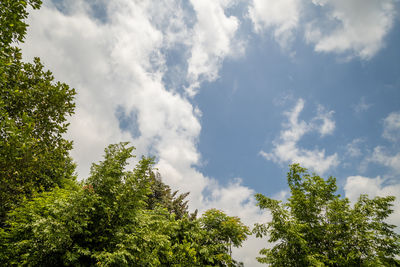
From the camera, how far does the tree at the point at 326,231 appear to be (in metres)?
9.09

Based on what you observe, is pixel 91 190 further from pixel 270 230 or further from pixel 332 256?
pixel 332 256

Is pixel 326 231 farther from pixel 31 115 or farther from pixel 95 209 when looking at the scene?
pixel 31 115

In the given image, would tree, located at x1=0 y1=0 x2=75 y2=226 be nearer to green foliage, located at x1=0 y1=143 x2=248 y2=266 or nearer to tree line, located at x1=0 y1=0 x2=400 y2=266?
tree line, located at x1=0 y1=0 x2=400 y2=266

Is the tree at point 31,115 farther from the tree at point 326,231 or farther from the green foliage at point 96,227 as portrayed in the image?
the tree at point 326,231

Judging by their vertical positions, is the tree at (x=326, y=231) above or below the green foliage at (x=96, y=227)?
above

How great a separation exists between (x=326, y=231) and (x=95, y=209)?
1121cm

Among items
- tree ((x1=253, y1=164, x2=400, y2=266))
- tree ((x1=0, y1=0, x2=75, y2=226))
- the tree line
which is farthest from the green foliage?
tree ((x1=253, y1=164, x2=400, y2=266))

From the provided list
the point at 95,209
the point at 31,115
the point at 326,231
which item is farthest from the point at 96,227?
the point at 326,231

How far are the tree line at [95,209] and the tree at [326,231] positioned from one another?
1.8 inches

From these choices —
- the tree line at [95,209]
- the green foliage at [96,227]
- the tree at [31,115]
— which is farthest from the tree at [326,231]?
the tree at [31,115]

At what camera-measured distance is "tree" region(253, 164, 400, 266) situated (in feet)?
29.8

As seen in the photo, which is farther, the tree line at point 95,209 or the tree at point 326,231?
the tree at point 326,231

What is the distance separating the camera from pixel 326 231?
10.5 metres

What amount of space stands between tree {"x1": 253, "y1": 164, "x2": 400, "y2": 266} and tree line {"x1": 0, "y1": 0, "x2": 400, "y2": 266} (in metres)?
0.05
